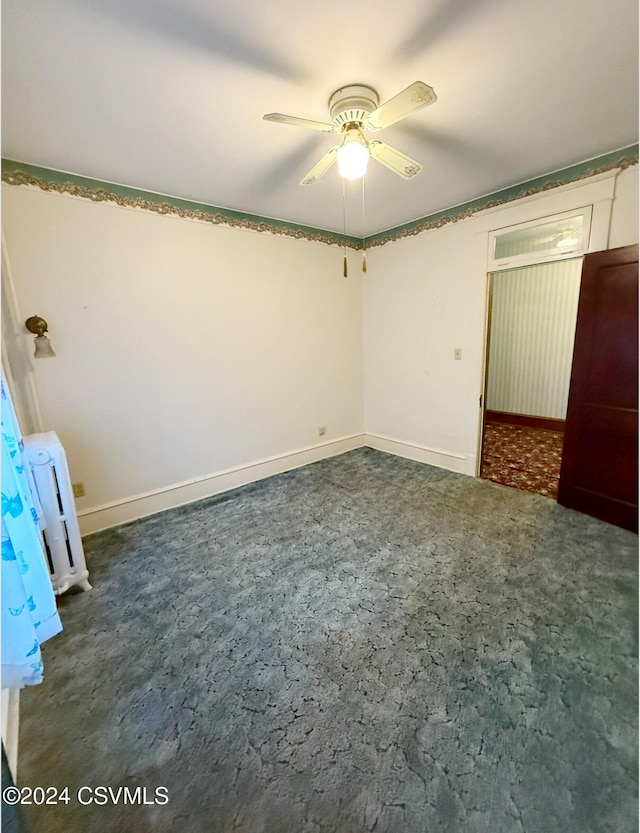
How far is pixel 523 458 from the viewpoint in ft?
12.2

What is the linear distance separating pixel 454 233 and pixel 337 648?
332 cm

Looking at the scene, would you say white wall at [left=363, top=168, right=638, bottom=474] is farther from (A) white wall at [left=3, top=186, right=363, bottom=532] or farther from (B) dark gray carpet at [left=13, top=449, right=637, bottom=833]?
(B) dark gray carpet at [left=13, top=449, right=637, bottom=833]

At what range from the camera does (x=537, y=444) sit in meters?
4.16

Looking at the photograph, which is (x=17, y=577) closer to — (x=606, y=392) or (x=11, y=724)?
(x=11, y=724)

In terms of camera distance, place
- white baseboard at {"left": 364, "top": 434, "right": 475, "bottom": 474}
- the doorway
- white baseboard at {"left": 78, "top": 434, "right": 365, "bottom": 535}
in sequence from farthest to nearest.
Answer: the doorway < white baseboard at {"left": 364, "top": 434, "right": 475, "bottom": 474} < white baseboard at {"left": 78, "top": 434, "right": 365, "bottom": 535}

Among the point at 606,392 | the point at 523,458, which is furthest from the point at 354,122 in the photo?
the point at 523,458

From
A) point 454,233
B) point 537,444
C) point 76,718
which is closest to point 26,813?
point 76,718

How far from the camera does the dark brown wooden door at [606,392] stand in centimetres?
218

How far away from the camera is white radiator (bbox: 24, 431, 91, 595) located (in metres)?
1.79

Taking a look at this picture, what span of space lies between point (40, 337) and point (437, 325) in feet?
10.4

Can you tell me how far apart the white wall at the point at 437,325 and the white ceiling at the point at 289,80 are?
1.45 feet

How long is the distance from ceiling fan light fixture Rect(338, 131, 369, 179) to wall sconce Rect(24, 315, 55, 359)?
1.99 meters

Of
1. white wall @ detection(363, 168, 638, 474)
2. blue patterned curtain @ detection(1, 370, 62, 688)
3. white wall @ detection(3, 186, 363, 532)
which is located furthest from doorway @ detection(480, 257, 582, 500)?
blue patterned curtain @ detection(1, 370, 62, 688)

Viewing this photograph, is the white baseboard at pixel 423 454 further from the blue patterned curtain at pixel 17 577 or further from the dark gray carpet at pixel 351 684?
the blue patterned curtain at pixel 17 577
